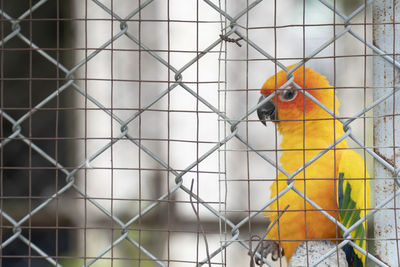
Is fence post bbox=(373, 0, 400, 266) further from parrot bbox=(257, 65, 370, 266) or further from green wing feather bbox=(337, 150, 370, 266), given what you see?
green wing feather bbox=(337, 150, 370, 266)

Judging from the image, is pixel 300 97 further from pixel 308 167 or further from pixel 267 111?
pixel 308 167

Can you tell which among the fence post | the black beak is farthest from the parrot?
the fence post

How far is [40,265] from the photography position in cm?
348

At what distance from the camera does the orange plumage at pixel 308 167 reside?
4.55 feet

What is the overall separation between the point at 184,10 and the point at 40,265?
1.93 m

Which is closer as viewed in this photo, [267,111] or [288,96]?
[288,96]

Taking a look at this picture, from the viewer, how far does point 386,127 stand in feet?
3.43

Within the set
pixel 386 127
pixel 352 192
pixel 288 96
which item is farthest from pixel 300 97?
pixel 386 127

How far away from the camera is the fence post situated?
3.35ft

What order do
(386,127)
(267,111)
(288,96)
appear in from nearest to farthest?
1. (386,127)
2. (288,96)
3. (267,111)

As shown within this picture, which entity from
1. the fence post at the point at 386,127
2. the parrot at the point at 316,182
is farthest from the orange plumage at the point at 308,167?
the fence post at the point at 386,127

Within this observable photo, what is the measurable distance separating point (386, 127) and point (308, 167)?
387 millimetres

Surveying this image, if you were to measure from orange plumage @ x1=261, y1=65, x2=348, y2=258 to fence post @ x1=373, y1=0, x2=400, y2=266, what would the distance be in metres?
0.23

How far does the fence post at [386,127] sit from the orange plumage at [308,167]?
0.76ft
